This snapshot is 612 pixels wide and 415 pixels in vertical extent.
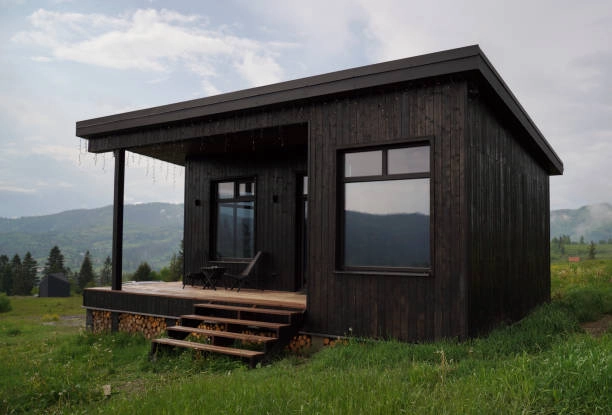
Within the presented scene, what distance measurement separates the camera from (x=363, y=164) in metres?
5.93

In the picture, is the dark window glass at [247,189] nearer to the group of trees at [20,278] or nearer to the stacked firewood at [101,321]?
the stacked firewood at [101,321]

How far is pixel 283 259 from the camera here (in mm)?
8867

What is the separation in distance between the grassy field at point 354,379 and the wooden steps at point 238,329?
212mm

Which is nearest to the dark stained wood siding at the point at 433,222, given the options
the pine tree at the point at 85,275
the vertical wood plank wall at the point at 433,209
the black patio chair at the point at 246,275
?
the vertical wood plank wall at the point at 433,209

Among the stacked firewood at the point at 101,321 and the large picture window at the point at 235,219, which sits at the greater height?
the large picture window at the point at 235,219

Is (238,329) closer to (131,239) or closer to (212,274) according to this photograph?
(212,274)

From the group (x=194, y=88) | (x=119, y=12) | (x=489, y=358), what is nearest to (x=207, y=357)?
(x=489, y=358)

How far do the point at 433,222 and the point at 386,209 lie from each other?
2.04ft

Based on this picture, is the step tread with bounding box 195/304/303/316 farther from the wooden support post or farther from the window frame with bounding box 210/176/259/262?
the window frame with bounding box 210/176/259/262

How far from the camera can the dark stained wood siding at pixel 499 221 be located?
17.9ft

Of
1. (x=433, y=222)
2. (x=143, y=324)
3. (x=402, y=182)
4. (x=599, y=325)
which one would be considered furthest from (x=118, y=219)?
(x=599, y=325)

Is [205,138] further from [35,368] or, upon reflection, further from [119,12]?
[119,12]

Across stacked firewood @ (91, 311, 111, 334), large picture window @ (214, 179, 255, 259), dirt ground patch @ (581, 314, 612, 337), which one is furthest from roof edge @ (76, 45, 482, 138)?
dirt ground patch @ (581, 314, 612, 337)

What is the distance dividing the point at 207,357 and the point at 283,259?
11.3ft
